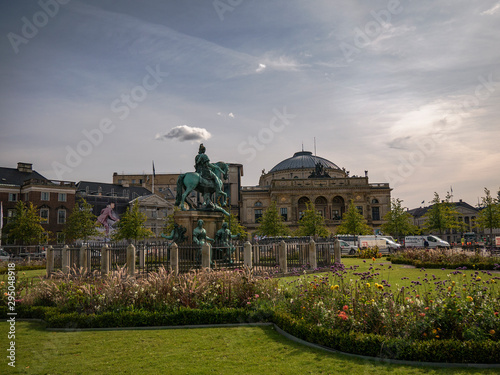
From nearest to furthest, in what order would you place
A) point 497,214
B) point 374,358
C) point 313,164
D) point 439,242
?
point 374,358 → point 439,242 → point 497,214 → point 313,164

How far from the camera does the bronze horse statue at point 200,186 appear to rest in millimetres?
18531

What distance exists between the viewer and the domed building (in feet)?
263

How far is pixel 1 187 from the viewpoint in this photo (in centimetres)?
5509

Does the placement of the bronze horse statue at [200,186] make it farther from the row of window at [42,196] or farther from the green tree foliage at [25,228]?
the row of window at [42,196]

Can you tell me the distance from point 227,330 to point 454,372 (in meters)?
5.01

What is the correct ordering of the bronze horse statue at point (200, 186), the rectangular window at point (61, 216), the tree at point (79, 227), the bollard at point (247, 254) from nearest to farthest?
the bronze horse statue at point (200, 186) → the bollard at point (247, 254) → the tree at point (79, 227) → the rectangular window at point (61, 216)

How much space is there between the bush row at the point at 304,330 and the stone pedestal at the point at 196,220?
7.84 metres

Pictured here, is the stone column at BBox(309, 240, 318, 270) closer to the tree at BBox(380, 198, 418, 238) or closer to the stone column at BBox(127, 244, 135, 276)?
the stone column at BBox(127, 244, 135, 276)

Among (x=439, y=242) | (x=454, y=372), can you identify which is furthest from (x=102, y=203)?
(x=454, y=372)

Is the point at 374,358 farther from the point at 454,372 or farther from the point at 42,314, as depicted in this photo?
the point at 42,314

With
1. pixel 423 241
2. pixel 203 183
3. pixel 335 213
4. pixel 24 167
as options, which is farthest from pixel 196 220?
pixel 335 213

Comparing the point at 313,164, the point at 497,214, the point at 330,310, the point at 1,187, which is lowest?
the point at 330,310

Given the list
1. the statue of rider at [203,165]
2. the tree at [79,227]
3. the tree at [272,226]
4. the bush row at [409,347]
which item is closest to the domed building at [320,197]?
the tree at [272,226]

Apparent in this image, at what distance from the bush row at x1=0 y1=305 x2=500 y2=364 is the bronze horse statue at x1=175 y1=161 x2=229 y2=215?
8587 mm
